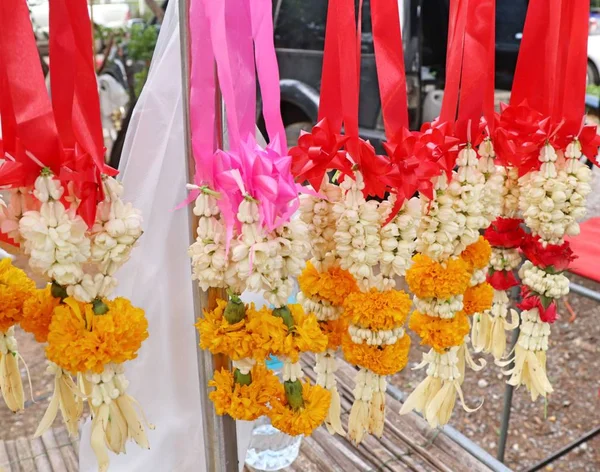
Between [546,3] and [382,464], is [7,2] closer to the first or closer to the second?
[546,3]

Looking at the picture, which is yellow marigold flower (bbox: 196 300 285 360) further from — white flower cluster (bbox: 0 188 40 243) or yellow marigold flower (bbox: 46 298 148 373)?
white flower cluster (bbox: 0 188 40 243)

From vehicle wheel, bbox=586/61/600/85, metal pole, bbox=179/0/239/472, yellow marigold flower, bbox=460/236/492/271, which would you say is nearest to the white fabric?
metal pole, bbox=179/0/239/472

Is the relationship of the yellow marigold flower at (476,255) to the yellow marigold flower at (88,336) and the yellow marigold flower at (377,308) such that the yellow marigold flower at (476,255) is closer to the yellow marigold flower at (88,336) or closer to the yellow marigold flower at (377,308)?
the yellow marigold flower at (377,308)

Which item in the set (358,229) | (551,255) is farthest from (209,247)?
(551,255)

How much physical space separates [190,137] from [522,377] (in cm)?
58

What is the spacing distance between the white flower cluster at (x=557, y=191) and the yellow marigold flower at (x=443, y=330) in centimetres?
17

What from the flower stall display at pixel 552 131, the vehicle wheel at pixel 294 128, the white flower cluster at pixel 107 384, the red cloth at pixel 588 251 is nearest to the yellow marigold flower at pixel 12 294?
the white flower cluster at pixel 107 384

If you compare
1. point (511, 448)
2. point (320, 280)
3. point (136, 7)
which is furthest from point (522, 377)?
point (136, 7)

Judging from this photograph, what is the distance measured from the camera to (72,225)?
53 cm

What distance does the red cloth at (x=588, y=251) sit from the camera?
1.25 metres

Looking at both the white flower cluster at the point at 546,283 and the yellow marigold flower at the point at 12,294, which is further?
the white flower cluster at the point at 546,283

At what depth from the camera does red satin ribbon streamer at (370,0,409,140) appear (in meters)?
0.63

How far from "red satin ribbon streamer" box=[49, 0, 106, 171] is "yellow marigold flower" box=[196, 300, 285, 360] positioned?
0.19 metres

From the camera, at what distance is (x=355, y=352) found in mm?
683
